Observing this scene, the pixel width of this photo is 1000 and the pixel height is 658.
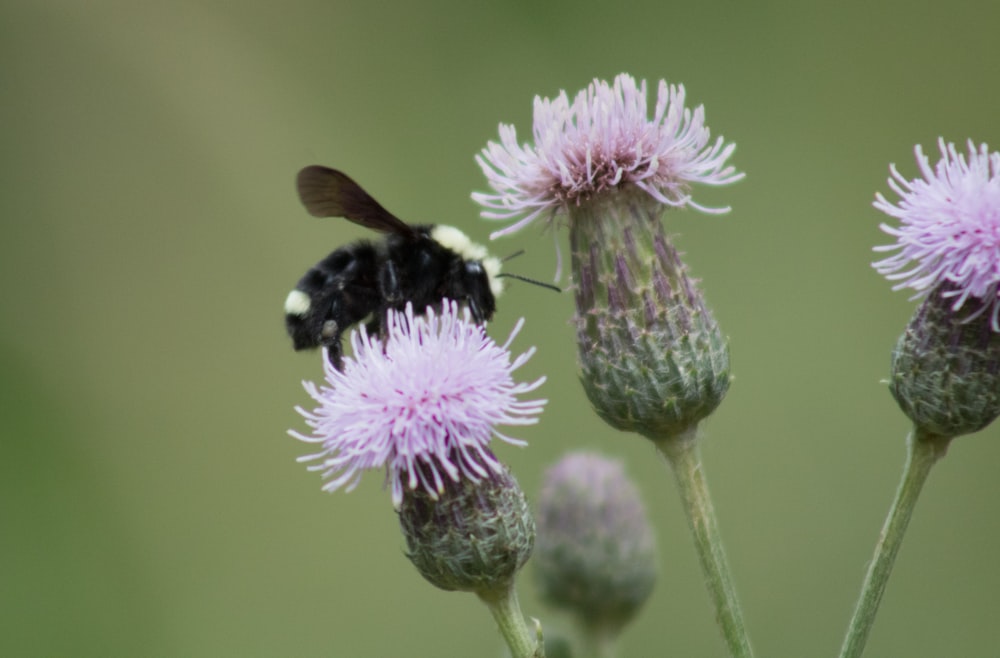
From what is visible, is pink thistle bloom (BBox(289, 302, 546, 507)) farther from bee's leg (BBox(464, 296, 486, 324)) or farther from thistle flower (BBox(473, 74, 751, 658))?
bee's leg (BBox(464, 296, 486, 324))

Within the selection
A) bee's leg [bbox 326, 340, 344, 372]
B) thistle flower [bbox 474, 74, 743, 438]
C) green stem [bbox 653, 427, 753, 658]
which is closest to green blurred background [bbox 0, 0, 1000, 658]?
green stem [bbox 653, 427, 753, 658]

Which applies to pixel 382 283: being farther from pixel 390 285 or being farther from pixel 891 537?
pixel 891 537

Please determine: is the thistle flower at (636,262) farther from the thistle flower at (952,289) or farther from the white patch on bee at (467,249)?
the thistle flower at (952,289)

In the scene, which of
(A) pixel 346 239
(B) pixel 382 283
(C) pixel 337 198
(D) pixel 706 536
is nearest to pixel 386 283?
(B) pixel 382 283

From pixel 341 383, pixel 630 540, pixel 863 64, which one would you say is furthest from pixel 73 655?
pixel 863 64

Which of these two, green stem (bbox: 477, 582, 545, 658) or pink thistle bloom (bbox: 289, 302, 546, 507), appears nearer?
pink thistle bloom (bbox: 289, 302, 546, 507)

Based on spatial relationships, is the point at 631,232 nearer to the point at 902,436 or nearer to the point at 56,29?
the point at 902,436
